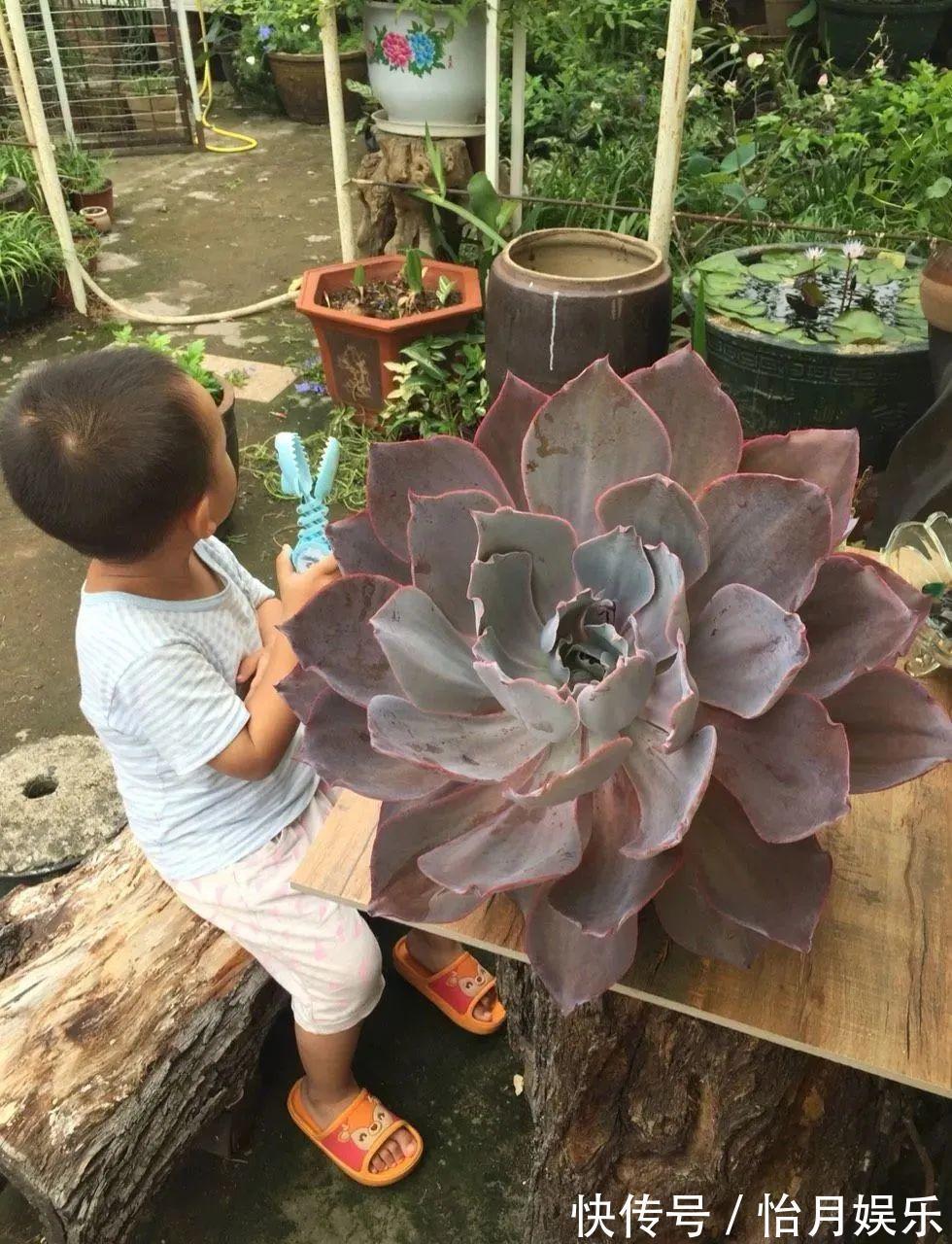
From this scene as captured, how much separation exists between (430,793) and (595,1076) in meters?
0.47

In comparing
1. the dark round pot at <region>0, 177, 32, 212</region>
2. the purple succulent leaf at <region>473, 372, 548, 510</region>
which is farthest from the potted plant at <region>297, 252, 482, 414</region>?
the purple succulent leaf at <region>473, 372, 548, 510</region>

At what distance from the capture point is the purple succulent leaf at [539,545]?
678 millimetres

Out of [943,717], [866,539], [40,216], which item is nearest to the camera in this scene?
[943,717]

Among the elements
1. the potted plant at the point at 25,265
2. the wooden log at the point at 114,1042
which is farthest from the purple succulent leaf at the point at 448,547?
the potted plant at the point at 25,265

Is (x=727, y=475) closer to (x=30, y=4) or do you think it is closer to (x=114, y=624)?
(x=114, y=624)

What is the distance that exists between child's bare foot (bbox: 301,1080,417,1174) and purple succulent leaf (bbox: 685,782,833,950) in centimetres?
111

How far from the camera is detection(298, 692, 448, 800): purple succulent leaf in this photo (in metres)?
0.71

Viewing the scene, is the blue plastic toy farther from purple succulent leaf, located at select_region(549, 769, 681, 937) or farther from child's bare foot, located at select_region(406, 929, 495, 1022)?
child's bare foot, located at select_region(406, 929, 495, 1022)

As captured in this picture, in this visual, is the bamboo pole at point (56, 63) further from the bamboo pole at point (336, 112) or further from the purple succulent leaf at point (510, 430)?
the purple succulent leaf at point (510, 430)

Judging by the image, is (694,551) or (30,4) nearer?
(694,551)

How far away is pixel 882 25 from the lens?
461cm

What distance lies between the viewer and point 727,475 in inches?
27.4

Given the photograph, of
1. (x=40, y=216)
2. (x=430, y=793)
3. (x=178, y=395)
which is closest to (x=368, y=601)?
(x=430, y=793)

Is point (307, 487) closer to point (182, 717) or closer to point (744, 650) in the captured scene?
point (182, 717)
